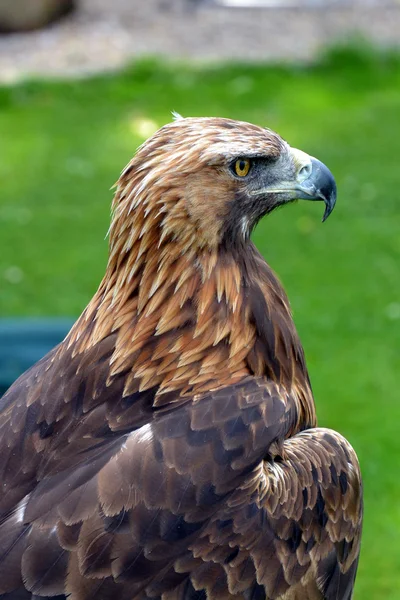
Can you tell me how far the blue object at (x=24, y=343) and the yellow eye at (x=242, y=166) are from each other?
207 cm

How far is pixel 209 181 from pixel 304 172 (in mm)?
359

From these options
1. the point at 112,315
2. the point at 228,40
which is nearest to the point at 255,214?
the point at 112,315

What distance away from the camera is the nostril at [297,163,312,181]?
359cm

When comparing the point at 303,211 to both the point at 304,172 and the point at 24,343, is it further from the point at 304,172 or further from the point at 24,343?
the point at 304,172

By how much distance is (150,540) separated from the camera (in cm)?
316

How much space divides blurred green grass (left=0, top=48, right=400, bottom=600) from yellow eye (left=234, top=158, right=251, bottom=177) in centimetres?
251

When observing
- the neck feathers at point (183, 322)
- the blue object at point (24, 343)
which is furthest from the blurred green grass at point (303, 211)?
the neck feathers at point (183, 322)

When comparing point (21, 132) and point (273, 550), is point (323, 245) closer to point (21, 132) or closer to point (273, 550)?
point (21, 132)

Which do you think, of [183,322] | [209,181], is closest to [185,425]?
[183,322]

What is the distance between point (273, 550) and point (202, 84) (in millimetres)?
8524

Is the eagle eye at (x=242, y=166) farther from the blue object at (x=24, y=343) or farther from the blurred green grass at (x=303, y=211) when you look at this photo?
the blurred green grass at (x=303, y=211)

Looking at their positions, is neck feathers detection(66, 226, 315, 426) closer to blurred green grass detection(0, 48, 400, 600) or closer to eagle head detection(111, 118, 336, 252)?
eagle head detection(111, 118, 336, 252)

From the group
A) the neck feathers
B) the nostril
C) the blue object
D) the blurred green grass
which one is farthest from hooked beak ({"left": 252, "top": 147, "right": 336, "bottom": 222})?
the blurred green grass

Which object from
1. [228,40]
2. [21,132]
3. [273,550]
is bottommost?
[273,550]
